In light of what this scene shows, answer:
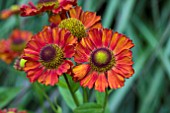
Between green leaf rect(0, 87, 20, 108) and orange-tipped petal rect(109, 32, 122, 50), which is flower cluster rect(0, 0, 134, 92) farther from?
green leaf rect(0, 87, 20, 108)

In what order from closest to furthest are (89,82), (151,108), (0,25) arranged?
1. (89,82)
2. (151,108)
3. (0,25)

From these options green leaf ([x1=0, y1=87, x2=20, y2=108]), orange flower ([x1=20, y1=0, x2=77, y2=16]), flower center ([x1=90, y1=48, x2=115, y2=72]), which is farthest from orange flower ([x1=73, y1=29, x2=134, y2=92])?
green leaf ([x1=0, y1=87, x2=20, y2=108])

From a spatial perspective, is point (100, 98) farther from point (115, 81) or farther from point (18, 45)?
point (18, 45)

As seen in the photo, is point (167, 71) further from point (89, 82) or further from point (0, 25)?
point (89, 82)

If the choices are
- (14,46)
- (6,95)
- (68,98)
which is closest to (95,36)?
(68,98)

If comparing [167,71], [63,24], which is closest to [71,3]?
[63,24]

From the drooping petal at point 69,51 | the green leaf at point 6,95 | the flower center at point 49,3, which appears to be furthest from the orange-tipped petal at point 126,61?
the green leaf at point 6,95
